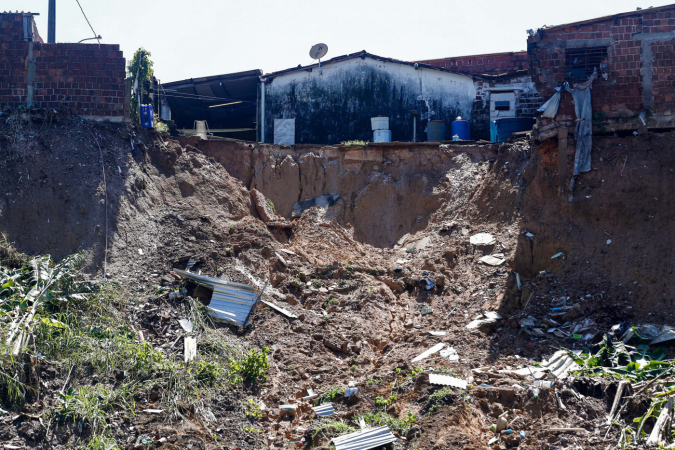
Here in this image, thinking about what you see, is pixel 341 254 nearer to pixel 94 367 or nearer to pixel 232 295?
pixel 232 295

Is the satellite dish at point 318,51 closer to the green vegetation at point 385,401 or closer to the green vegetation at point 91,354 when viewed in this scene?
the green vegetation at point 91,354

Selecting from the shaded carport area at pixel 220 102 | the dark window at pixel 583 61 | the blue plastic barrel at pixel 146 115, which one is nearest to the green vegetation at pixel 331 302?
the blue plastic barrel at pixel 146 115

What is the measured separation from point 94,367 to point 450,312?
635 cm

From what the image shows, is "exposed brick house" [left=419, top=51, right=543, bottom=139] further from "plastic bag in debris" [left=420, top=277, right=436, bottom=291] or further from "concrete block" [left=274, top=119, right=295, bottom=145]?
"plastic bag in debris" [left=420, top=277, right=436, bottom=291]

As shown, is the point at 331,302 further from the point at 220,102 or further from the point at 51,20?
the point at 51,20

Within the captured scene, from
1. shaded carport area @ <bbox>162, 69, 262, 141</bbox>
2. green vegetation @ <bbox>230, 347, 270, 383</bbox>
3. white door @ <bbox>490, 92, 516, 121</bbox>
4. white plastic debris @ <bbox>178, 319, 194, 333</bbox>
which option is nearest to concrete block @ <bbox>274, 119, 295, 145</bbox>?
shaded carport area @ <bbox>162, 69, 262, 141</bbox>

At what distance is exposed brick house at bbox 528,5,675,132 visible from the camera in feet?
44.5

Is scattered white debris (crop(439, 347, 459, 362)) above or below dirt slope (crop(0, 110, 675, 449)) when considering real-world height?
below

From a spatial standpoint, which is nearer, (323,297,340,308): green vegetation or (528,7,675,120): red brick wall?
(323,297,340,308): green vegetation

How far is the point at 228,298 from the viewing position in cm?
1137

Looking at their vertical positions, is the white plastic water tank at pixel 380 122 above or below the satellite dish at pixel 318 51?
below

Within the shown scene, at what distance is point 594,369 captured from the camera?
31.4 feet

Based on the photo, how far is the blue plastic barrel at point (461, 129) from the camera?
16688 mm

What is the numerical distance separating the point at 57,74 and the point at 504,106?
11290 millimetres
